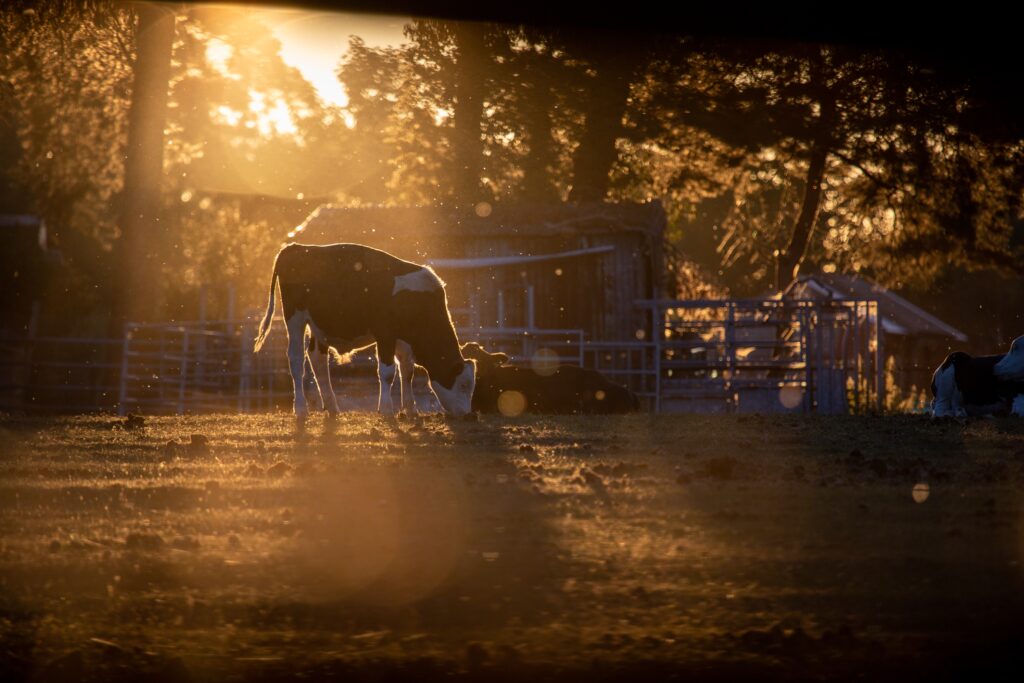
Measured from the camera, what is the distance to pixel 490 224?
32.4m

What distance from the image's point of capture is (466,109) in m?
40.0

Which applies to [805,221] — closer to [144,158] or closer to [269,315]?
[144,158]

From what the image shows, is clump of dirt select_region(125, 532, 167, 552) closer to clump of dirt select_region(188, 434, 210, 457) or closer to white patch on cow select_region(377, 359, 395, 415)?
clump of dirt select_region(188, 434, 210, 457)

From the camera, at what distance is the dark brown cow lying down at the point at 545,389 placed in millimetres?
20250

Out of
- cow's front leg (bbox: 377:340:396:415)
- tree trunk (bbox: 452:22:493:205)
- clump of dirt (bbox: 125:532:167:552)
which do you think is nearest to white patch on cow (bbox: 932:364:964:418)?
cow's front leg (bbox: 377:340:396:415)

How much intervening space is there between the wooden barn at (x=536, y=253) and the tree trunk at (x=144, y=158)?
4.22 m

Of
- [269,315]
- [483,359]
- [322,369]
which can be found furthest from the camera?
[483,359]

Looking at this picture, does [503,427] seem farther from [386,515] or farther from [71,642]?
[71,642]

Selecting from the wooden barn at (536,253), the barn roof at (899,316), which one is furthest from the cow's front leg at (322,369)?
the barn roof at (899,316)

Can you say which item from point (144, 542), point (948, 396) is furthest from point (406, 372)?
point (144, 542)

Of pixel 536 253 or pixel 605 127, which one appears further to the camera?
pixel 605 127

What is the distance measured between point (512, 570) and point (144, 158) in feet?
87.9

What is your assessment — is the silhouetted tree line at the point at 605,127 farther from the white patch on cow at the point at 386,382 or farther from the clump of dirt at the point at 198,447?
the clump of dirt at the point at 198,447

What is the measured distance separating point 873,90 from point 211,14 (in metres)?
15.7
